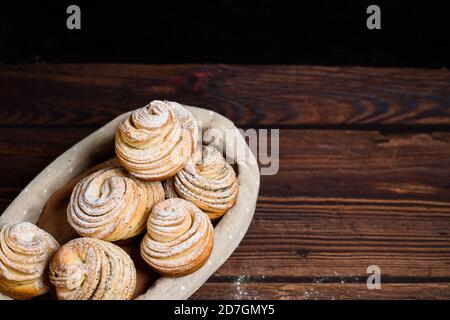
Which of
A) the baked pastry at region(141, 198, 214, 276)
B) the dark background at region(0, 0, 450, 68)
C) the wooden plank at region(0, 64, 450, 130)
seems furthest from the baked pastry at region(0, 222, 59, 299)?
the dark background at region(0, 0, 450, 68)

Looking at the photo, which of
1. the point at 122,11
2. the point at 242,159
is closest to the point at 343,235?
the point at 242,159

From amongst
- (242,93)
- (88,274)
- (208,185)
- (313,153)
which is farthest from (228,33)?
(88,274)

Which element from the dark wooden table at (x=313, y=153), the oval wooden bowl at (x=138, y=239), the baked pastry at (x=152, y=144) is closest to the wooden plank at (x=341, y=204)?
the dark wooden table at (x=313, y=153)

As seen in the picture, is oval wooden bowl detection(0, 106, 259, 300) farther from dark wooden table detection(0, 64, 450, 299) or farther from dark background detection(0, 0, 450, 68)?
dark background detection(0, 0, 450, 68)

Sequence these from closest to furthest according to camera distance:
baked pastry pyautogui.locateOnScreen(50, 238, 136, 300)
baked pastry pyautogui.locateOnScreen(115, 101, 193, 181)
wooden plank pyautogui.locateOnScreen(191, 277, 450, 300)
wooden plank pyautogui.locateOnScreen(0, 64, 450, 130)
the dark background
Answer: baked pastry pyautogui.locateOnScreen(50, 238, 136, 300)
baked pastry pyautogui.locateOnScreen(115, 101, 193, 181)
wooden plank pyautogui.locateOnScreen(191, 277, 450, 300)
wooden plank pyautogui.locateOnScreen(0, 64, 450, 130)
the dark background

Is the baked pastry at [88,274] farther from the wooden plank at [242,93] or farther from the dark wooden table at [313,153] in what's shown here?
the wooden plank at [242,93]

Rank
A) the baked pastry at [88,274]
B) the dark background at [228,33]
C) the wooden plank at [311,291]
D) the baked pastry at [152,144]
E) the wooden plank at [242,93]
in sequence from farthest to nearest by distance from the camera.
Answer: the dark background at [228,33]
the wooden plank at [242,93]
the wooden plank at [311,291]
the baked pastry at [152,144]
the baked pastry at [88,274]
